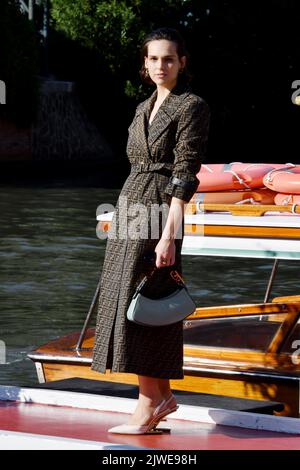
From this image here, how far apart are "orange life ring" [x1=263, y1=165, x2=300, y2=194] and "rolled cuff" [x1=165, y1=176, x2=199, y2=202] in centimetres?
191

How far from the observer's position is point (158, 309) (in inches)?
203

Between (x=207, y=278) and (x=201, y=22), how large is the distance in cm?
2787

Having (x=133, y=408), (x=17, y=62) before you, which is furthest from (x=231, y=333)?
(x=17, y=62)

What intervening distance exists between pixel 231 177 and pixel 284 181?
1.38 ft

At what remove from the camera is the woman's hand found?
16.9 ft

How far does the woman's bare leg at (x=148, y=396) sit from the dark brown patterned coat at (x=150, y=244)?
0.08 metres

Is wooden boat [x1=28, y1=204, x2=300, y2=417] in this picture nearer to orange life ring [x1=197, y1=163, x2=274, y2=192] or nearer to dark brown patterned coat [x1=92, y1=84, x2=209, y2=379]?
orange life ring [x1=197, y1=163, x2=274, y2=192]

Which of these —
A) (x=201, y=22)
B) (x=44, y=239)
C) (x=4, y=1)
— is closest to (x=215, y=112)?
(x=201, y=22)

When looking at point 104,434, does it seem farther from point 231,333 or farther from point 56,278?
point 56,278

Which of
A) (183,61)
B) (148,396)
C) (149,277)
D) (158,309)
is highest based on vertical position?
(183,61)

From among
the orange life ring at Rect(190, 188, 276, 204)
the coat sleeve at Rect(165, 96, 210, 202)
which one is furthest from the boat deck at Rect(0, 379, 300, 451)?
the orange life ring at Rect(190, 188, 276, 204)

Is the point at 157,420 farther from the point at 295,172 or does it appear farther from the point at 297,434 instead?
the point at 295,172

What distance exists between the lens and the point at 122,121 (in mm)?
40062

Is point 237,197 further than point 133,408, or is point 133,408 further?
point 237,197
